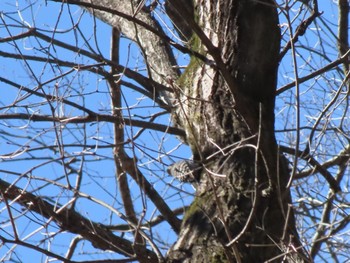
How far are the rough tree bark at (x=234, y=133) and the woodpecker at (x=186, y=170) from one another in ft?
0.17

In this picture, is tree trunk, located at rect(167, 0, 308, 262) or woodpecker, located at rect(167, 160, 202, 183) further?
woodpecker, located at rect(167, 160, 202, 183)

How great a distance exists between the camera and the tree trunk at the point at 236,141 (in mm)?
3176

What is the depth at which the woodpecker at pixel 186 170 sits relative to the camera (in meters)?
3.47

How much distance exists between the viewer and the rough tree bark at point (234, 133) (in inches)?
125

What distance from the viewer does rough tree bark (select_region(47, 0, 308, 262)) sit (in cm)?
317

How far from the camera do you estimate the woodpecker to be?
3473mm

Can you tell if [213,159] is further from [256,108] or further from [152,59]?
[152,59]

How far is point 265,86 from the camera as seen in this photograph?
11.6 feet

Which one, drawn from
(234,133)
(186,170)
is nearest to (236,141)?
(234,133)

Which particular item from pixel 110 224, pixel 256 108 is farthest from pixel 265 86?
pixel 110 224

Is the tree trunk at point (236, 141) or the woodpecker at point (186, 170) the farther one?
the woodpecker at point (186, 170)

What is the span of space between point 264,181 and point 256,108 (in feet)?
1.15

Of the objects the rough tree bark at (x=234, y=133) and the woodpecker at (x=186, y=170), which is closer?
the rough tree bark at (x=234, y=133)

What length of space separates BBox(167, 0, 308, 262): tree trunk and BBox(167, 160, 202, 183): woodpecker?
0.05 m
